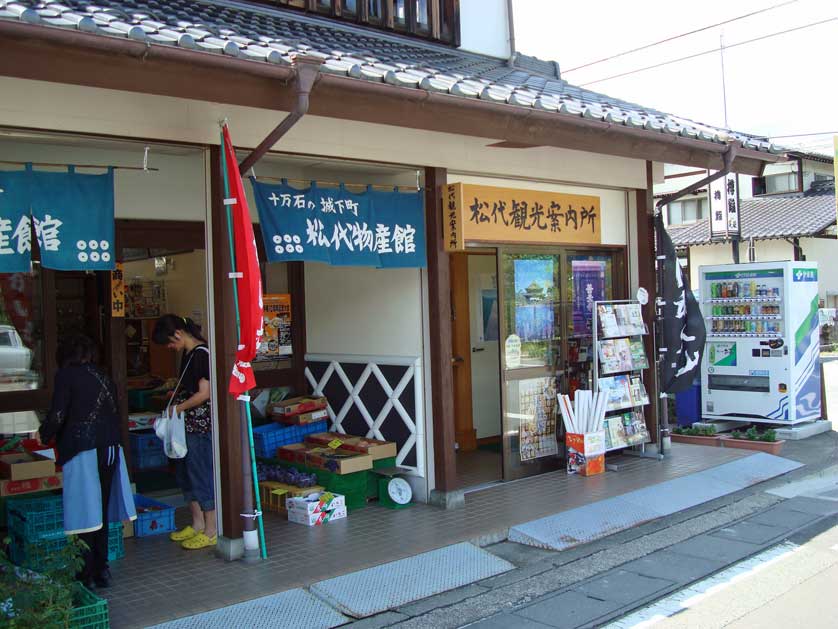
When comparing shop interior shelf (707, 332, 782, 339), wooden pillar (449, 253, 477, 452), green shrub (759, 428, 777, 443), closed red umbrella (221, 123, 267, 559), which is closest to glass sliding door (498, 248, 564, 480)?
wooden pillar (449, 253, 477, 452)

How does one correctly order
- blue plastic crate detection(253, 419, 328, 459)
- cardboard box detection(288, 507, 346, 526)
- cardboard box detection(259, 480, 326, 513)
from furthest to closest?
blue plastic crate detection(253, 419, 328, 459), cardboard box detection(259, 480, 326, 513), cardboard box detection(288, 507, 346, 526)

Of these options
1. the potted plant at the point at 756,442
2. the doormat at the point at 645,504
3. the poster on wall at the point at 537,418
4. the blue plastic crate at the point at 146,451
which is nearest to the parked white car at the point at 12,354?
the blue plastic crate at the point at 146,451

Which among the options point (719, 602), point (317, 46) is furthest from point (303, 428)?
point (719, 602)

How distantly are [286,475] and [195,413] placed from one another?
1.75 meters

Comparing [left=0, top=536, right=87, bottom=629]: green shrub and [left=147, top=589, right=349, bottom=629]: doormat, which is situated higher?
[left=0, top=536, right=87, bottom=629]: green shrub

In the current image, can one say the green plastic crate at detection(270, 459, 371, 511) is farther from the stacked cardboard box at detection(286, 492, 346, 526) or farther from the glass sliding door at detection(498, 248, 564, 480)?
the glass sliding door at detection(498, 248, 564, 480)

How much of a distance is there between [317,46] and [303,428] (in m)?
4.35

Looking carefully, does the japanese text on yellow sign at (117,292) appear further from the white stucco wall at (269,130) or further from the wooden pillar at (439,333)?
the wooden pillar at (439,333)

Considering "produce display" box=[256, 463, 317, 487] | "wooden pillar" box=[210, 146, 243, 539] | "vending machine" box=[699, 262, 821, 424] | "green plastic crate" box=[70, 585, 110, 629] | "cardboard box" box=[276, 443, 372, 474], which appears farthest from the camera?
"vending machine" box=[699, 262, 821, 424]

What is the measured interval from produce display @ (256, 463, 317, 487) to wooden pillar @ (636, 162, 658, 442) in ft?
16.0

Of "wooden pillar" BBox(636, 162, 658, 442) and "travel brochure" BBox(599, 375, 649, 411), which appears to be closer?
"travel brochure" BBox(599, 375, 649, 411)

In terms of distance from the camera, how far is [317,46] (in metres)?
6.99

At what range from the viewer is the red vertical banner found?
596 centimetres

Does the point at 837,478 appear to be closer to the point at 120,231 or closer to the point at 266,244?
the point at 266,244
